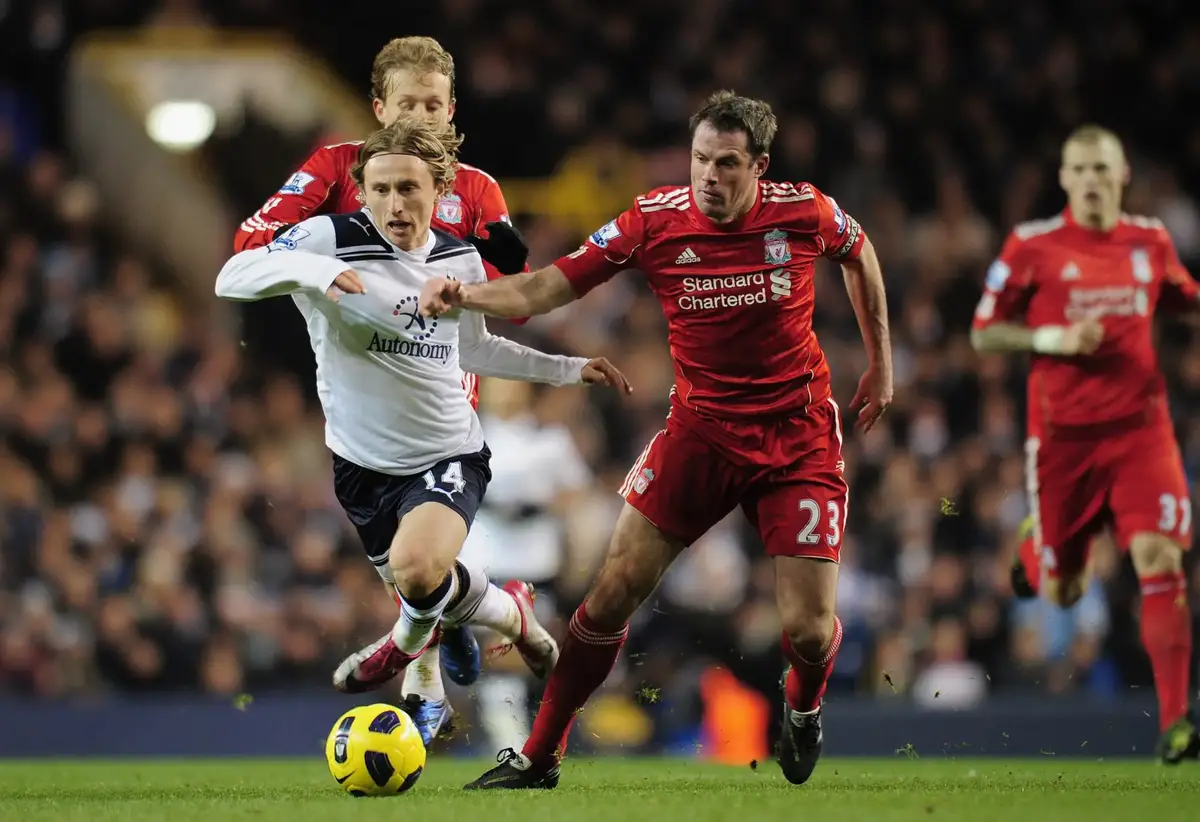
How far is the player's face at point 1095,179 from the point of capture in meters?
8.49

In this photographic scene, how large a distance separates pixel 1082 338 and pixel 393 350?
10.1 feet

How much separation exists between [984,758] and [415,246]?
4886 millimetres

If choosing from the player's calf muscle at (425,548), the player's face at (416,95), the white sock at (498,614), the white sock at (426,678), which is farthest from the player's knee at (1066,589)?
the player's face at (416,95)

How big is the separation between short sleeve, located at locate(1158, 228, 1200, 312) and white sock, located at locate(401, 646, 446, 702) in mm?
3727

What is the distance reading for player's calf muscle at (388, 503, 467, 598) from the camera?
6.66 metres

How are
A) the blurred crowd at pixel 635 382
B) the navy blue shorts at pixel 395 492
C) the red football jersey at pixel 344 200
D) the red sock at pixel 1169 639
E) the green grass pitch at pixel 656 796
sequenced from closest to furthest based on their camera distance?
the green grass pitch at pixel 656 796 → the navy blue shorts at pixel 395 492 → the red football jersey at pixel 344 200 → the red sock at pixel 1169 639 → the blurred crowd at pixel 635 382

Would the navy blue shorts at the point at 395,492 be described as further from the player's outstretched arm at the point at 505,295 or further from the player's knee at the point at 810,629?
the player's knee at the point at 810,629

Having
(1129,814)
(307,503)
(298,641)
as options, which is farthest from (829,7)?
(1129,814)

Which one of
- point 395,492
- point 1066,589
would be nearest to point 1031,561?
point 1066,589

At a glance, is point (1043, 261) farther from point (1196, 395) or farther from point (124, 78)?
point (124, 78)

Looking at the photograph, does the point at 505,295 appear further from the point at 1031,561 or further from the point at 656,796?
the point at 1031,561

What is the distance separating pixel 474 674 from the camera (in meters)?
7.65

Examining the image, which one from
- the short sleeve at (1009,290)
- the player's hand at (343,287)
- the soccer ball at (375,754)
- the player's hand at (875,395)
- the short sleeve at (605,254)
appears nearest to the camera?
the player's hand at (343,287)

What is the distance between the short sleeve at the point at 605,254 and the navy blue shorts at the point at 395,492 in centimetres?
91
